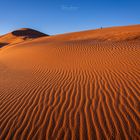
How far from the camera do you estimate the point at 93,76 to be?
21.0 ft

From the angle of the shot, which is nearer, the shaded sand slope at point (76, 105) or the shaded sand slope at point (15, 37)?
the shaded sand slope at point (76, 105)

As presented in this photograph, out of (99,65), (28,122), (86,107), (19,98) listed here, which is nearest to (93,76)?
(99,65)

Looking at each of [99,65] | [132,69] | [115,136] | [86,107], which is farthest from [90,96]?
[99,65]

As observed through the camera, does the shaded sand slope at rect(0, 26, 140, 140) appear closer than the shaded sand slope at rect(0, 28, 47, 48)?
Yes

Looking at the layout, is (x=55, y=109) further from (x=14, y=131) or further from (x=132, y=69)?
(x=132, y=69)

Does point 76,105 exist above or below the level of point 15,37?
above

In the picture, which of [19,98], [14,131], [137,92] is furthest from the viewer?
[19,98]

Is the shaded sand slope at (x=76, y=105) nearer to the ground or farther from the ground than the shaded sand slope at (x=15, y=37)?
farther from the ground

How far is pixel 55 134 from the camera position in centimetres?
329

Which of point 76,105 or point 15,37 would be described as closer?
point 76,105

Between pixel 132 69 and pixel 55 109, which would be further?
pixel 132 69

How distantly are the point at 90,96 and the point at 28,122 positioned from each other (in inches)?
77.2

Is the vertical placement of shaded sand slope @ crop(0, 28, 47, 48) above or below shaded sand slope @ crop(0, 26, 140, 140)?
below

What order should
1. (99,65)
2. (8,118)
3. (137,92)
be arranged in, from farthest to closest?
(99,65)
(137,92)
(8,118)
